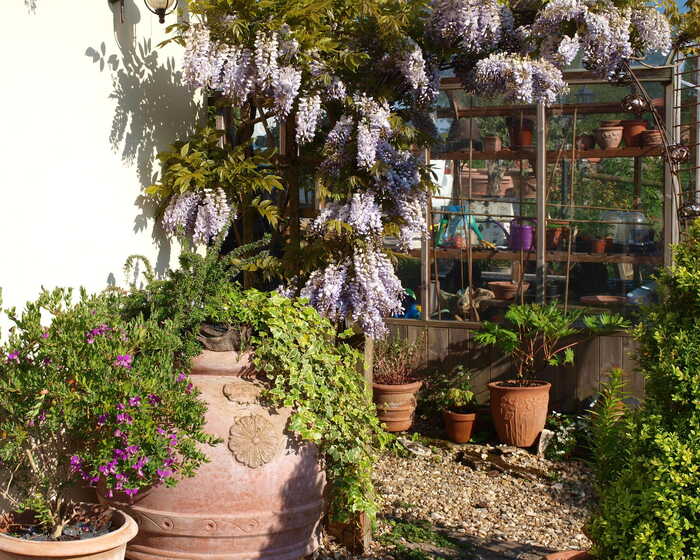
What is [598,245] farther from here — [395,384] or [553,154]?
[395,384]

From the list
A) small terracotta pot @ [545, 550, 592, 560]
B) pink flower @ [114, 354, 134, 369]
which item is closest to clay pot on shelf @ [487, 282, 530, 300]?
small terracotta pot @ [545, 550, 592, 560]

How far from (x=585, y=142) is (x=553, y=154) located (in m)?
0.25

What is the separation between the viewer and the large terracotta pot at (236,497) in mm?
3314

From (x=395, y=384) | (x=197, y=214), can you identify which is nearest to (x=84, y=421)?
(x=197, y=214)

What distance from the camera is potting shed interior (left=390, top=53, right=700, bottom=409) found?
6129mm

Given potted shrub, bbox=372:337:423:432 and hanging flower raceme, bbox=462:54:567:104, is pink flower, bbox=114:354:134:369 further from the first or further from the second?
potted shrub, bbox=372:337:423:432

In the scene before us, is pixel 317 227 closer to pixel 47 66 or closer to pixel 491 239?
pixel 47 66

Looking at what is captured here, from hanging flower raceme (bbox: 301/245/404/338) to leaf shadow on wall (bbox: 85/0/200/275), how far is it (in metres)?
0.89

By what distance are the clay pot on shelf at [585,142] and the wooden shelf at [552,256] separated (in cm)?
80

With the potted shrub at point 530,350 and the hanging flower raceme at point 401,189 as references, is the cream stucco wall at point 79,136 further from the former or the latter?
the potted shrub at point 530,350

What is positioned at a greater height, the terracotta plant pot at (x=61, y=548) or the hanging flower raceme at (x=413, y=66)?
the hanging flower raceme at (x=413, y=66)

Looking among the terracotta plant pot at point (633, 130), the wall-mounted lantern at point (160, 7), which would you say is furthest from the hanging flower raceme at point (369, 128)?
the terracotta plant pot at point (633, 130)

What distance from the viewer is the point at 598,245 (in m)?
6.29

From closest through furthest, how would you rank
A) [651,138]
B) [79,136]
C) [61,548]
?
[61,548] → [79,136] → [651,138]
